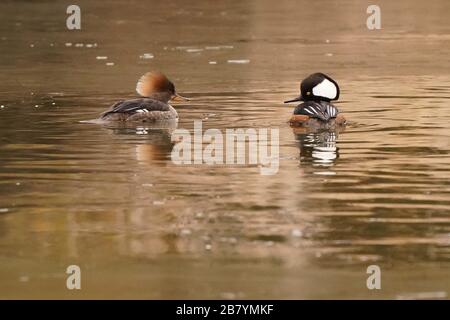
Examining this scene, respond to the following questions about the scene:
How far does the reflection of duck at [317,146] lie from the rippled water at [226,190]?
1.3 inches

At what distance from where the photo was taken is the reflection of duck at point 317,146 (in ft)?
42.7

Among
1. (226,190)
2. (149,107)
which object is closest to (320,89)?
(149,107)

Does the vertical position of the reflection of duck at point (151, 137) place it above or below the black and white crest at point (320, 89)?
below

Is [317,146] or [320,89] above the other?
[320,89]

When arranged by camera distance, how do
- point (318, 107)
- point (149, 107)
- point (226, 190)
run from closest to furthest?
point (226, 190) < point (318, 107) < point (149, 107)

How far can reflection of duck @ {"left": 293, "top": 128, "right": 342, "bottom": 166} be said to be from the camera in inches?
512

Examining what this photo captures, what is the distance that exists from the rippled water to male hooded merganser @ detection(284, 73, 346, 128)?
233 mm

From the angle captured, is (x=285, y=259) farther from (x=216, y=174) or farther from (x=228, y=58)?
(x=228, y=58)

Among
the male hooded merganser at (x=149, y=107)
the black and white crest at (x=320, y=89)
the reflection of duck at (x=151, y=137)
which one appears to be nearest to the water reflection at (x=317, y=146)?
the black and white crest at (x=320, y=89)

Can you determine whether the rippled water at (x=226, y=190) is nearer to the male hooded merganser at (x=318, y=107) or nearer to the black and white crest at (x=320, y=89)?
the male hooded merganser at (x=318, y=107)

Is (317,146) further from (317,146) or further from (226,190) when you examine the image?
(226,190)

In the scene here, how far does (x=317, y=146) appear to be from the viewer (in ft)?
46.5

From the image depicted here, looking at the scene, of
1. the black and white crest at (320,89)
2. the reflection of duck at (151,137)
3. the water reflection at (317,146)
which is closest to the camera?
the water reflection at (317,146)

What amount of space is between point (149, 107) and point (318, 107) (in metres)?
1.98
